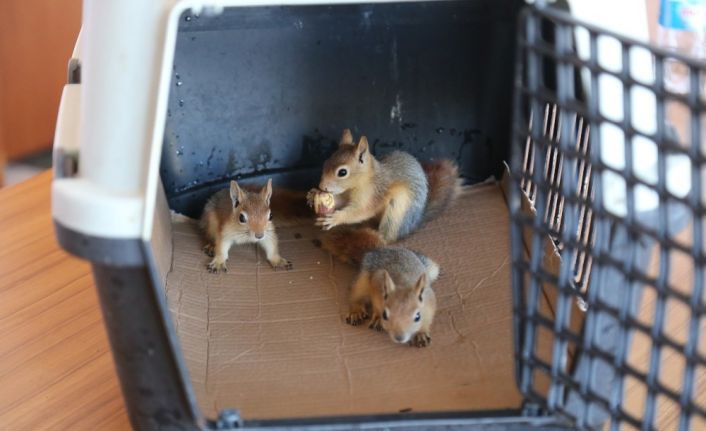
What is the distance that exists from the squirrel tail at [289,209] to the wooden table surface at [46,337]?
29cm

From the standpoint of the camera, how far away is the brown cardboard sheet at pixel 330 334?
0.88 m

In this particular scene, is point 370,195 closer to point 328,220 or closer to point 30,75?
point 328,220

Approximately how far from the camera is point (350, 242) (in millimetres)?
1152

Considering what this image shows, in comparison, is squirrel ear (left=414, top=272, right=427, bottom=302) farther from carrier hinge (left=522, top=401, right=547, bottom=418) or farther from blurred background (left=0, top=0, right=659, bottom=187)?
blurred background (left=0, top=0, right=659, bottom=187)

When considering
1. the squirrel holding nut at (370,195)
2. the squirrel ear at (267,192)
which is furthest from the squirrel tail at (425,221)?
the squirrel ear at (267,192)

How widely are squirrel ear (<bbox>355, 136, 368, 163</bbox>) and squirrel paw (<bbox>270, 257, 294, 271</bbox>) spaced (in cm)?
17

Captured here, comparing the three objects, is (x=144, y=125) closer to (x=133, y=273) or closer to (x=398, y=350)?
(x=133, y=273)

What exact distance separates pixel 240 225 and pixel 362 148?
0.20 m

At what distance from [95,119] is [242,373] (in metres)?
0.37

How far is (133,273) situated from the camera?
66cm

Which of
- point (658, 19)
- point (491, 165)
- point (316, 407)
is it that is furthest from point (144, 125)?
point (658, 19)

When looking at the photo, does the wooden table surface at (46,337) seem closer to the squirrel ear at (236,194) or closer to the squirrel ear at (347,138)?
the squirrel ear at (236,194)

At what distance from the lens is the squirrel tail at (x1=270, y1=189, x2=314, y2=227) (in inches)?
48.7

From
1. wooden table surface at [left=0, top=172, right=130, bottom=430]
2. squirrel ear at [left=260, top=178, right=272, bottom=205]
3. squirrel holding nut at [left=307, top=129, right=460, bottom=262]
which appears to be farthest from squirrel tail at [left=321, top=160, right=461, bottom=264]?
wooden table surface at [left=0, top=172, right=130, bottom=430]
